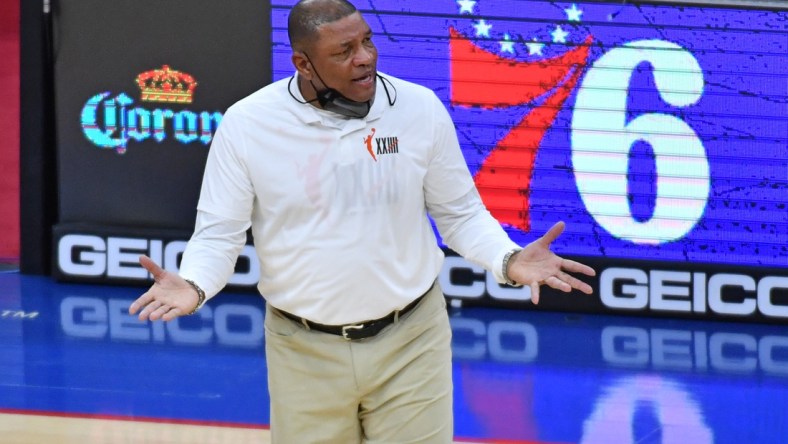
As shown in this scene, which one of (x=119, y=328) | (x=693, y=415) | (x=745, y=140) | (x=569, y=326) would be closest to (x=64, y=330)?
(x=119, y=328)

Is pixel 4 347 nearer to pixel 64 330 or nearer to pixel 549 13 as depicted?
pixel 64 330

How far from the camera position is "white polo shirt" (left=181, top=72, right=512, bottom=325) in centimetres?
335

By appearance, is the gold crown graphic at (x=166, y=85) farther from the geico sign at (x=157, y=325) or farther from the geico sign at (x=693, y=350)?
the geico sign at (x=693, y=350)

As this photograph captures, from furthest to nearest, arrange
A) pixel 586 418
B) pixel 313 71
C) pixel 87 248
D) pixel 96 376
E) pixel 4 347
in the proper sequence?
pixel 87 248 → pixel 4 347 → pixel 96 376 → pixel 586 418 → pixel 313 71

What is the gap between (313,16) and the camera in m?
3.36

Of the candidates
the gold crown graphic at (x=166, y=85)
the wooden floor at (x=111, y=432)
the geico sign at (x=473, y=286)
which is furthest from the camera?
the gold crown graphic at (x=166, y=85)

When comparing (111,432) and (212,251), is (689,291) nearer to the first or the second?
(111,432)

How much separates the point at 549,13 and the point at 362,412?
3716 millimetres

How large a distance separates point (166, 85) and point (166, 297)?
4152 mm

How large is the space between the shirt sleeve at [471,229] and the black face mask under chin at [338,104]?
36cm

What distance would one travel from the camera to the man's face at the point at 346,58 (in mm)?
3344

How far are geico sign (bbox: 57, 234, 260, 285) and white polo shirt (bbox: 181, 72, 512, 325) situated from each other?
394cm

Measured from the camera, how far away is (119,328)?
679 centimetres

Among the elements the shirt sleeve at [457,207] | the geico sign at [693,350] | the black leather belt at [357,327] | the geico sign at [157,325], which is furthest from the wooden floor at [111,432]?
the geico sign at [693,350]
